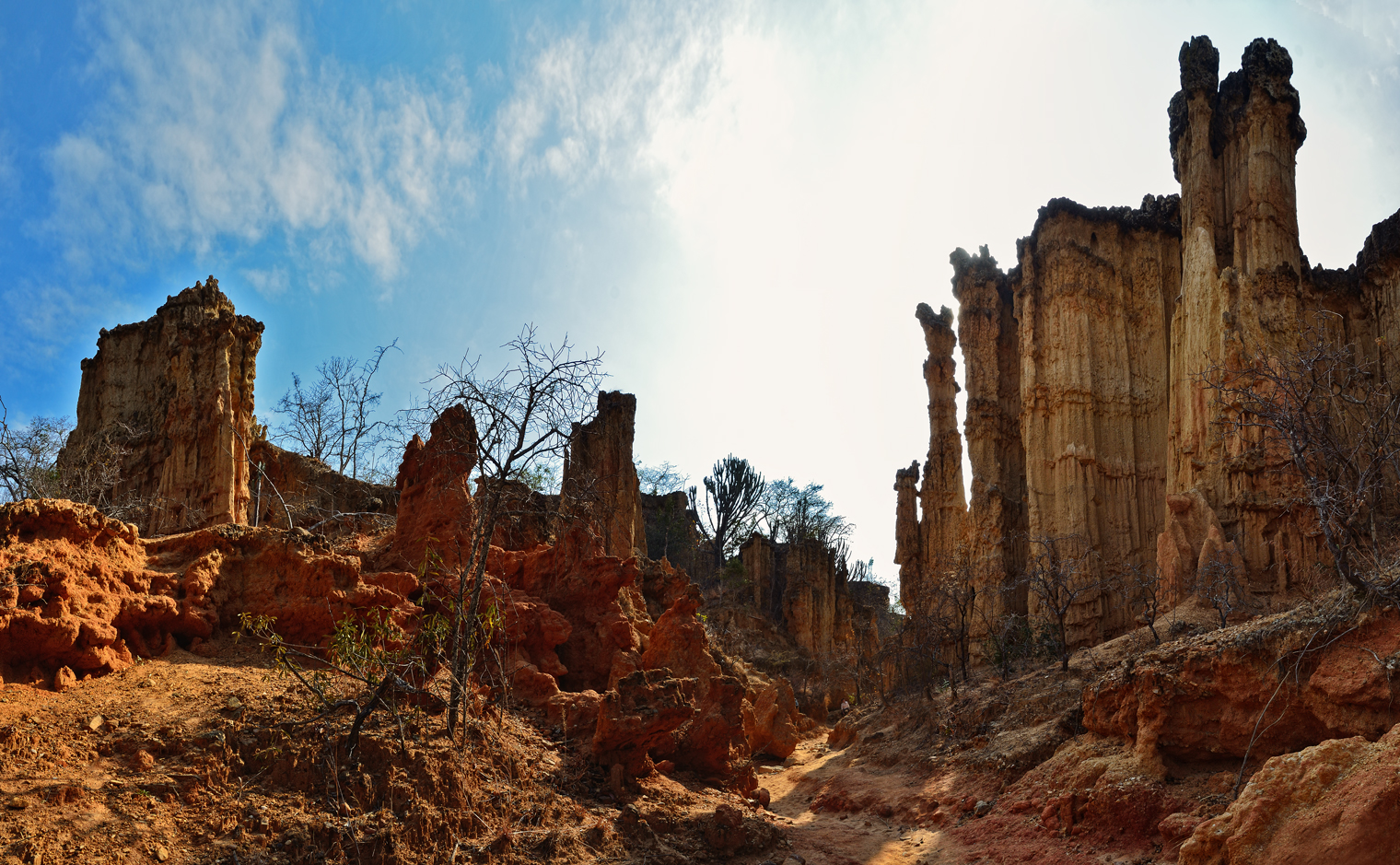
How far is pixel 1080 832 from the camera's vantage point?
873 centimetres

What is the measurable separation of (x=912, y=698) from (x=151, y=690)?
16.7m

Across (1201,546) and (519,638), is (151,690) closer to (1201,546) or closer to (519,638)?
(519,638)

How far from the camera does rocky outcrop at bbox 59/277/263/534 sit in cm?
1468

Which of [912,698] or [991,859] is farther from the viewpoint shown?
[912,698]

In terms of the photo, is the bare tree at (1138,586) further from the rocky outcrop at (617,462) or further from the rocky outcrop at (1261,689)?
the rocky outcrop at (617,462)

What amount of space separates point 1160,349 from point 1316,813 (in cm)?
2496

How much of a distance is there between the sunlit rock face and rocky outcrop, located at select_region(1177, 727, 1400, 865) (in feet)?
49.2

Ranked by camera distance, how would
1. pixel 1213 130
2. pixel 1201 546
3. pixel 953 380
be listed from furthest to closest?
1. pixel 953 380
2. pixel 1213 130
3. pixel 1201 546

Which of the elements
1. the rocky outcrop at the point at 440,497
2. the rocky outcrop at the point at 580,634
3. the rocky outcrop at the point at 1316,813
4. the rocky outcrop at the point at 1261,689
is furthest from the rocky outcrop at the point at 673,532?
the rocky outcrop at the point at 1316,813

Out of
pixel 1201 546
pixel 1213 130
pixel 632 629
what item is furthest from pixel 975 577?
pixel 632 629

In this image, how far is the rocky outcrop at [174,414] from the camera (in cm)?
1468

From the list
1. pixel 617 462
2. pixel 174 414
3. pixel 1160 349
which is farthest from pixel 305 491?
pixel 1160 349

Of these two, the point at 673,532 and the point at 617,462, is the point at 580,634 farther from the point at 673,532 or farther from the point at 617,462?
the point at 673,532

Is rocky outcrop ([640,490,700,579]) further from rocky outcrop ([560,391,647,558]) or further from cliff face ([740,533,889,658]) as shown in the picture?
rocky outcrop ([560,391,647,558])
